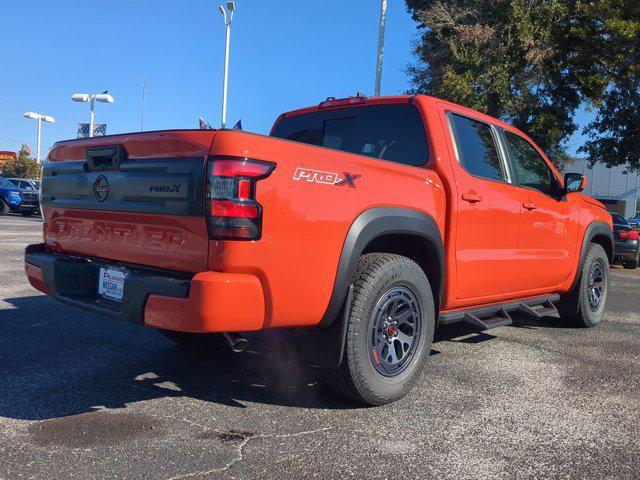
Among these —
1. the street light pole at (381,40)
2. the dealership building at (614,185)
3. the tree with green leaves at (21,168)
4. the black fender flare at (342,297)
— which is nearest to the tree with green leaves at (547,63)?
the street light pole at (381,40)

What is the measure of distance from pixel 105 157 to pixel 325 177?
1319 millimetres

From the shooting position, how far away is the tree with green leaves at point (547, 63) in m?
13.6

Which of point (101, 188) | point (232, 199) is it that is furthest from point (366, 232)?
point (101, 188)

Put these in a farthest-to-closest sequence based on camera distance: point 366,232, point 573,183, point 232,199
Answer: point 573,183 → point 366,232 → point 232,199

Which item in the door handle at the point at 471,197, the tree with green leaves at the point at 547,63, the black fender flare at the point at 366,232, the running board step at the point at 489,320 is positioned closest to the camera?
the black fender flare at the point at 366,232

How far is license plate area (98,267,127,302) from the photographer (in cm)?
303

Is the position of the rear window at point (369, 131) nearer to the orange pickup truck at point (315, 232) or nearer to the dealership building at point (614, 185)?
the orange pickup truck at point (315, 232)

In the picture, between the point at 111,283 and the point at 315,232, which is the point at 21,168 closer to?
the point at 111,283

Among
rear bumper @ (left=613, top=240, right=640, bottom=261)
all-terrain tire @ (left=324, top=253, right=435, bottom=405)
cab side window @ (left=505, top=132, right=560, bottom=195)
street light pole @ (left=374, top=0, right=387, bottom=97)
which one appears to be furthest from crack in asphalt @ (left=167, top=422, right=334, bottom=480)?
street light pole @ (left=374, top=0, right=387, bottom=97)

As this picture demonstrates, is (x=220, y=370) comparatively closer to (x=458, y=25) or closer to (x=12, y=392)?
(x=12, y=392)

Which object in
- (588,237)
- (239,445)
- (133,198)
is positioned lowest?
(239,445)

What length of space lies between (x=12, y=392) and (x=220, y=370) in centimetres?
131

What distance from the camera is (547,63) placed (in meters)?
14.5

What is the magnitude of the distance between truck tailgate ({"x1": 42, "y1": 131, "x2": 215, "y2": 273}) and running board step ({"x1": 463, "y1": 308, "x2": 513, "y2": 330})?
2165 mm
